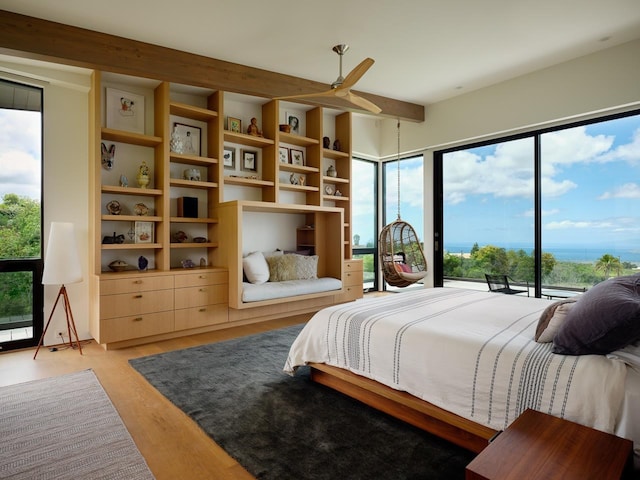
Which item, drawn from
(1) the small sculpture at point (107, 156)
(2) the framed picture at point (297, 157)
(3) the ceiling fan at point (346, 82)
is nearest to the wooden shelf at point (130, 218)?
(1) the small sculpture at point (107, 156)

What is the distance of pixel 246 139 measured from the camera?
15.9 feet

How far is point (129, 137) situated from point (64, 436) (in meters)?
2.94

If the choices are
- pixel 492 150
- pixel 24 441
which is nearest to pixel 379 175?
pixel 492 150

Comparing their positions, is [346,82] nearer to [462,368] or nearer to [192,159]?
[192,159]

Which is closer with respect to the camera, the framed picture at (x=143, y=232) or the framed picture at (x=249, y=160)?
the framed picture at (x=143, y=232)

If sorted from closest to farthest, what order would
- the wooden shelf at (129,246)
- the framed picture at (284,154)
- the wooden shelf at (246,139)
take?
the wooden shelf at (129,246), the wooden shelf at (246,139), the framed picture at (284,154)

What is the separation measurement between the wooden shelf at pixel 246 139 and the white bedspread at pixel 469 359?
9.51ft

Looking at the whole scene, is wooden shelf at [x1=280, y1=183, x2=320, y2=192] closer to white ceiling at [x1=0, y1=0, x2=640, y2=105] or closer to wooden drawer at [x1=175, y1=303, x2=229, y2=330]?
white ceiling at [x1=0, y1=0, x2=640, y2=105]

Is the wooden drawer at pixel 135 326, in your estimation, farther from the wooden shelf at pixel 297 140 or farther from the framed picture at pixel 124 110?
the wooden shelf at pixel 297 140

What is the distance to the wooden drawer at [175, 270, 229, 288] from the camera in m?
4.00

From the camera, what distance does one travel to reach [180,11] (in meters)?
3.10

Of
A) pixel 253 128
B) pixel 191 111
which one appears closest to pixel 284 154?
pixel 253 128

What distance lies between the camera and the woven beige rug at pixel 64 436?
1.79 m

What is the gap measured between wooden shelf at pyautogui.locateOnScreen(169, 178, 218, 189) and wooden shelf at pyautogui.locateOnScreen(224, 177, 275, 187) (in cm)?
23
